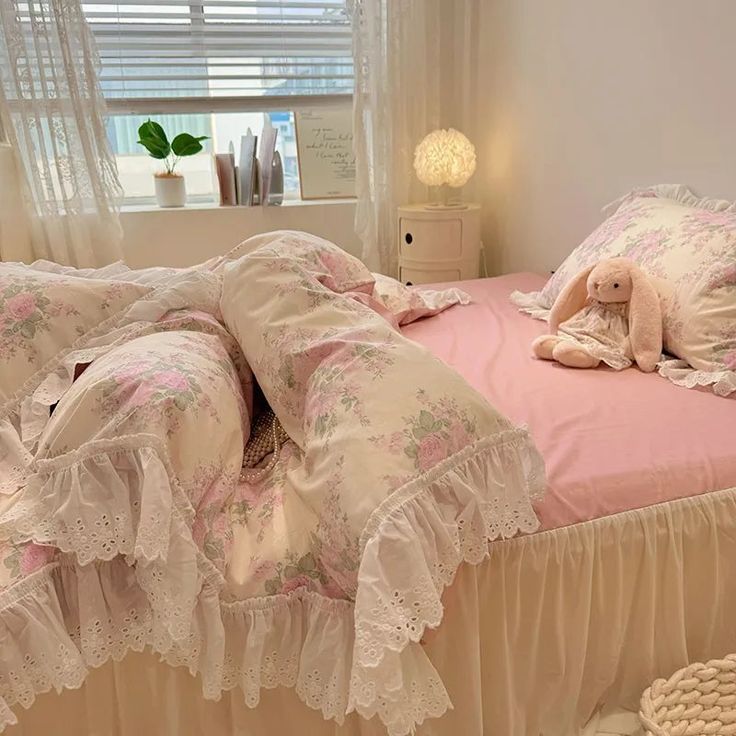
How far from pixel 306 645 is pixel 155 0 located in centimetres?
276

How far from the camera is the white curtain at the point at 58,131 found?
101 inches

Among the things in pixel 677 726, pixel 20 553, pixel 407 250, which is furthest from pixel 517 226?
pixel 20 553

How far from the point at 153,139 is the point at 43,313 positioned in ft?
5.80

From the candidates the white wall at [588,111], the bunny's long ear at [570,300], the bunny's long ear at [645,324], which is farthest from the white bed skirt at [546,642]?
the white wall at [588,111]

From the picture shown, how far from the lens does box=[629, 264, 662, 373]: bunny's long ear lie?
5.03 feet

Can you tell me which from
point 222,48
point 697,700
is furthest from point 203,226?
point 697,700

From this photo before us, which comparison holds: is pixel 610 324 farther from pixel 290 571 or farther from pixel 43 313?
pixel 43 313

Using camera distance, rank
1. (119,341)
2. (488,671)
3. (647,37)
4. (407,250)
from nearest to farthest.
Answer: (488,671)
(119,341)
(647,37)
(407,250)

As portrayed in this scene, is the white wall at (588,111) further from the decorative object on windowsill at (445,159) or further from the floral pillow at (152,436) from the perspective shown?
the floral pillow at (152,436)

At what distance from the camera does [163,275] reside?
4.91 ft

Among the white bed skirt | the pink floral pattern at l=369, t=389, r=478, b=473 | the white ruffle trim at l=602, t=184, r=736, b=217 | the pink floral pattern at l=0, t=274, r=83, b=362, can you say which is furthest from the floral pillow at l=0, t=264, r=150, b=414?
the white ruffle trim at l=602, t=184, r=736, b=217

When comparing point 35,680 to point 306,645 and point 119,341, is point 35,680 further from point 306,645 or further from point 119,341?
point 119,341

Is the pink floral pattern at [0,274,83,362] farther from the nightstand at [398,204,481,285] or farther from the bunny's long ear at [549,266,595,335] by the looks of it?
the nightstand at [398,204,481,285]

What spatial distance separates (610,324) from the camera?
1.63m
